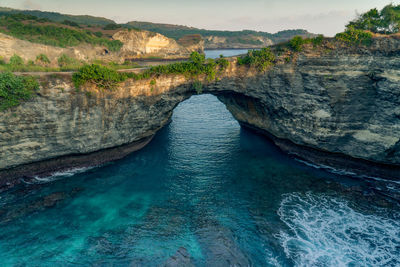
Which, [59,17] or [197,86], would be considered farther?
[59,17]

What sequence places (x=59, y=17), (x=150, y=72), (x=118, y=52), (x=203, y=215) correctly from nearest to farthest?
(x=203, y=215) → (x=150, y=72) → (x=118, y=52) → (x=59, y=17)

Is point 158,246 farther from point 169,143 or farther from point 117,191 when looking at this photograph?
point 169,143

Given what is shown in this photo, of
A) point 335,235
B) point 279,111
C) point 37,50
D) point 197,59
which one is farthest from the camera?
point 37,50

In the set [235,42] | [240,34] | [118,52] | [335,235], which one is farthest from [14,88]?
[240,34]

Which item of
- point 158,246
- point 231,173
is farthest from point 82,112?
point 231,173

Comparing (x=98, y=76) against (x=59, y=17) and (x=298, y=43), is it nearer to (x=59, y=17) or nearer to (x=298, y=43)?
(x=298, y=43)

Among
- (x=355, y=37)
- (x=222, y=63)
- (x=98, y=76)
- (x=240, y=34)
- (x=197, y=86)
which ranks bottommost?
(x=197, y=86)
